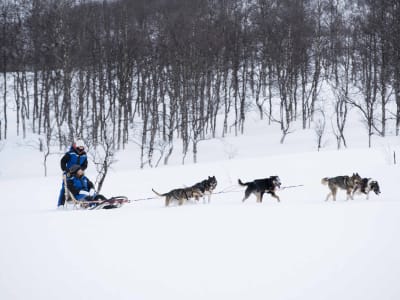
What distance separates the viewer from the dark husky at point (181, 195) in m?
9.77

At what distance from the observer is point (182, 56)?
27125mm

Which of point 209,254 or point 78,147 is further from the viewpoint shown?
point 78,147

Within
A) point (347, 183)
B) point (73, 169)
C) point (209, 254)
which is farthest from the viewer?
point (73, 169)

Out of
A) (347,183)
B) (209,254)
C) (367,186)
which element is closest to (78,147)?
(209,254)

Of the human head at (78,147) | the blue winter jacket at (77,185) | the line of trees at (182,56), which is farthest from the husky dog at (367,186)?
the line of trees at (182,56)

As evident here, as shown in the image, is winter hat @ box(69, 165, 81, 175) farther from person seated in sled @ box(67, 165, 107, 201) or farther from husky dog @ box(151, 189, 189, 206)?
husky dog @ box(151, 189, 189, 206)

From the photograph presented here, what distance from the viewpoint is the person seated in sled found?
9875mm

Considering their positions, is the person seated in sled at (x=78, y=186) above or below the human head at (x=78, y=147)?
below

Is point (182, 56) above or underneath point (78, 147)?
above

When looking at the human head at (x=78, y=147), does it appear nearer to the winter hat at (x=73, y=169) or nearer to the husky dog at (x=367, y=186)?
the winter hat at (x=73, y=169)

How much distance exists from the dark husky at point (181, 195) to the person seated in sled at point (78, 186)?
5.50ft

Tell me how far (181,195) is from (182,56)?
62.0 ft

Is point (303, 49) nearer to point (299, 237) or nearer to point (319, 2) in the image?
point (319, 2)

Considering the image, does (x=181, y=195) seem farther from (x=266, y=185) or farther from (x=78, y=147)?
(x=78, y=147)
